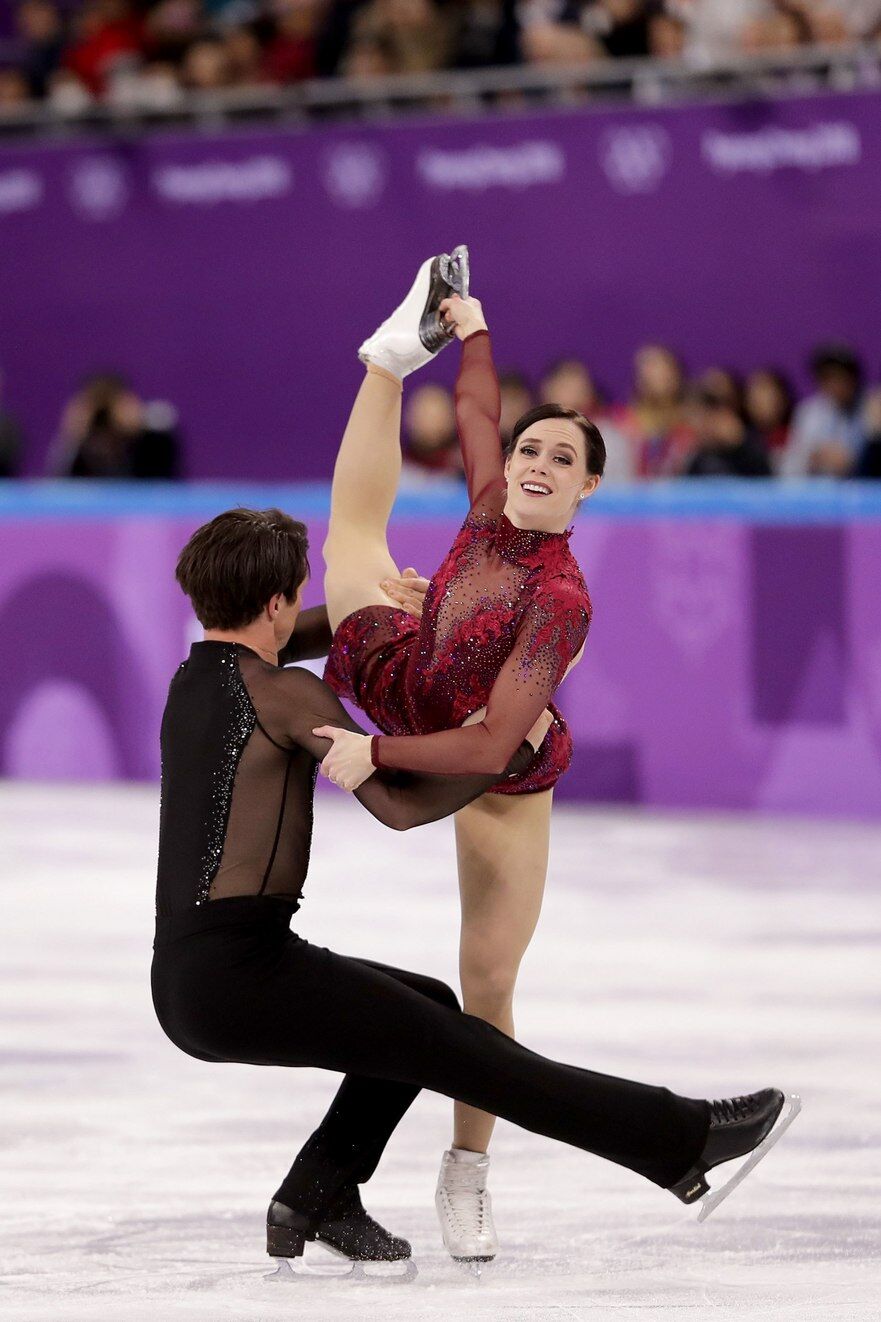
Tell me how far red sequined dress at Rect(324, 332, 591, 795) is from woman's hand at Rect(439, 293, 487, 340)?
0.02m

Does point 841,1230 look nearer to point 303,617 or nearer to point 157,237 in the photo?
point 303,617

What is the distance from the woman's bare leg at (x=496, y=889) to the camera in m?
3.72

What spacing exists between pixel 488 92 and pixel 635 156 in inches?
34.1

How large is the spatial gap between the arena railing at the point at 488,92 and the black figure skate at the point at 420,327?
679 centimetres

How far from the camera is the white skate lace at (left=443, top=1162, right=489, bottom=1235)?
12.0 feet

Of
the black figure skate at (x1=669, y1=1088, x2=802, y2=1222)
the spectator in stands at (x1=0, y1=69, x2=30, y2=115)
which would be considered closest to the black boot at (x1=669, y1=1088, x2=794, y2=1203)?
the black figure skate at (x1=669, y1=1088, x2=802, y2=1222)

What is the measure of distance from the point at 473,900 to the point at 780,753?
16.4ft

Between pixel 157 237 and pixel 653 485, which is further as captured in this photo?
pixel 157 237

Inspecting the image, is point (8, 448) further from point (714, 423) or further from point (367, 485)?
point (367, 485)

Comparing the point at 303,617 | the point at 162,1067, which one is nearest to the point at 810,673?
the point at 162,1067

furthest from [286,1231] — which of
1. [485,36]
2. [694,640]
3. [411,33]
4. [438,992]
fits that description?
[411,33]

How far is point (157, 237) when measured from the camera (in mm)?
12789

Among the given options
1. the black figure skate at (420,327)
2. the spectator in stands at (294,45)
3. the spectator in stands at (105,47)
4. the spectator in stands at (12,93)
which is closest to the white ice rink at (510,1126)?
the black figure skate at (420,327)

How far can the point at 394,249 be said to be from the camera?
39.6ft
